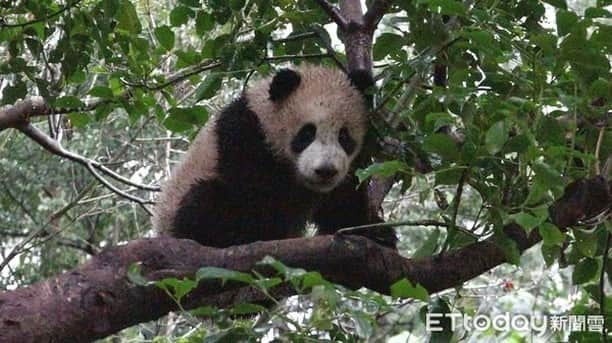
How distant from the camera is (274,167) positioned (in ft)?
14.0

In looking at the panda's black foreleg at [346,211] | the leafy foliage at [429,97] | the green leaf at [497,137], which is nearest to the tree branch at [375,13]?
the leafy foliage at [429,97]

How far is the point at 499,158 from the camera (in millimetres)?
2447

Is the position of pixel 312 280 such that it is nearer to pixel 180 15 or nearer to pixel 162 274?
pixel 162 274

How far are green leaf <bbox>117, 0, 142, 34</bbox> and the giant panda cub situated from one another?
2.23 feet

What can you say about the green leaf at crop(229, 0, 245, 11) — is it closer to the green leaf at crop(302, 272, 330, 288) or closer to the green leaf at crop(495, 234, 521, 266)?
the green leaf at crop(495, 234, 521, 266)

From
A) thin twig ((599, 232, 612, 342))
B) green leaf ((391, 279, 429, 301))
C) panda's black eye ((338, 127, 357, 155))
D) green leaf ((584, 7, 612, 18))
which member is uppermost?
green leaf ((584, 7, 612, 18))

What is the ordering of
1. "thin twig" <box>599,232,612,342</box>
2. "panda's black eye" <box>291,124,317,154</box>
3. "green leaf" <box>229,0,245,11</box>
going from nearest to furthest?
"thin twig" <box>599,232,612,342</box> < "green leaf" <box>229,0,245,11</box> < "panda's black eye" <box>291,124,317,154</box>

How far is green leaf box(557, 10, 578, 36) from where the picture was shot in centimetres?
246

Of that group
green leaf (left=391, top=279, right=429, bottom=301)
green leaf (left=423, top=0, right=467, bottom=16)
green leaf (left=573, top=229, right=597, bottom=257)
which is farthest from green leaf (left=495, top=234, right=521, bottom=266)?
green leaf (left=423, top=0, right=467, bottom=16)

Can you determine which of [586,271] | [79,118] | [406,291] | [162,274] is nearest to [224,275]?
[406,291]

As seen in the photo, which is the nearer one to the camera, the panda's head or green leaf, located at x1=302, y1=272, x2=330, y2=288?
green leaf, located at x1=302, y1=272, x2=330, y2=288

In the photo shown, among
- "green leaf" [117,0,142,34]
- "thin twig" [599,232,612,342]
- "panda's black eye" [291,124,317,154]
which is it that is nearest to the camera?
"thin twig" [599,232,612,342]

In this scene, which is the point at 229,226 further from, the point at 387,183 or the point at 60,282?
the point at 60,282

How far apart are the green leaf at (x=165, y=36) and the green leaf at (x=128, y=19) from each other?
0.11 m
